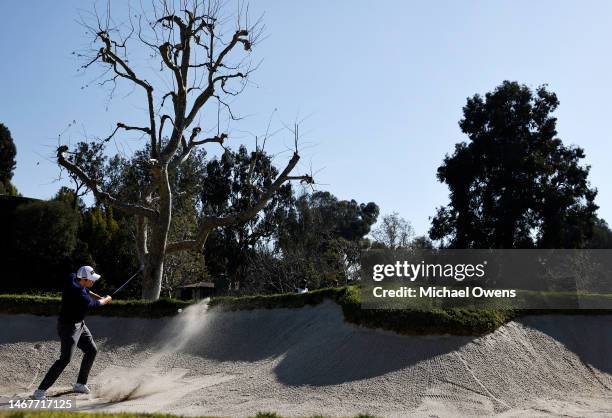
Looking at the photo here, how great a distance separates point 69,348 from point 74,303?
2.71 ft

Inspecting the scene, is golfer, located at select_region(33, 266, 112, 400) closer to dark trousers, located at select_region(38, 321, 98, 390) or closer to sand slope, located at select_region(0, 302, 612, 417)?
dark trousers, located at select_region(38, 321, 98, 390)

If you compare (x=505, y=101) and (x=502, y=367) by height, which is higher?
(x=505, y=101)

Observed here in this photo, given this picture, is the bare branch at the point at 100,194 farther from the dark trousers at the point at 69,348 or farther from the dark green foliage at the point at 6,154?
the dark green foliage at the point at 6,154

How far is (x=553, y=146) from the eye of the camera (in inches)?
1326

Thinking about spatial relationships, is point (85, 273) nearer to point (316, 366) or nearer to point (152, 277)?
point (316, 366)

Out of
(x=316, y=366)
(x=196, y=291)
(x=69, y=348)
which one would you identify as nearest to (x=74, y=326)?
(x=69, y=348)

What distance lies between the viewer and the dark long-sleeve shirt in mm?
10969

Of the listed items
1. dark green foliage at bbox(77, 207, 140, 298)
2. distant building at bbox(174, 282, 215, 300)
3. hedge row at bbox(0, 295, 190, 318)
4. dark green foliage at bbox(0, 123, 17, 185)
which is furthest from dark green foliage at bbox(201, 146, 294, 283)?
hedge row at bbox(0, 295, 190, 318)

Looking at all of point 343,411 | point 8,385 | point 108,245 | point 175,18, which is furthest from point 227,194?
point 343,411

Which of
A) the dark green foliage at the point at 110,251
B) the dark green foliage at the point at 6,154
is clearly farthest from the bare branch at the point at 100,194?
the dark green foliage at the point at 6,154

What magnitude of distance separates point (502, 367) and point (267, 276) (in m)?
33.2

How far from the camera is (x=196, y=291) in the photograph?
4797 cm

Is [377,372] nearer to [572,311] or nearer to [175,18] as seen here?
[572,311]

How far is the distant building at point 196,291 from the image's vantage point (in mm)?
45291
